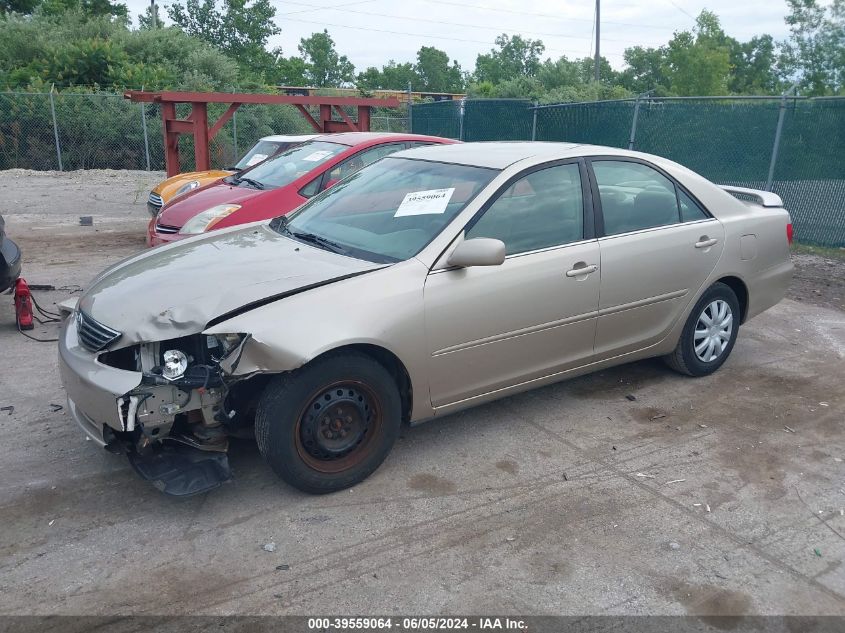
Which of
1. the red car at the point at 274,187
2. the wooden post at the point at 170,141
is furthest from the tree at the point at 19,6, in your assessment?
the red car at the point at 274,187

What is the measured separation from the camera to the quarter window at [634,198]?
487 cm

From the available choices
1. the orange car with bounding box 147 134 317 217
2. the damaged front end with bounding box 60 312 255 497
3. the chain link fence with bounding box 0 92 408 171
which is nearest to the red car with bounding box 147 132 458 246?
the orange car with bounding box 147 134 317 217

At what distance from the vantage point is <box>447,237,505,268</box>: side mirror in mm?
3973

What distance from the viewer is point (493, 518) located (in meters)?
3.72

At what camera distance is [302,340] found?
3.53 m

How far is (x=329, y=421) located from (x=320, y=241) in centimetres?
121

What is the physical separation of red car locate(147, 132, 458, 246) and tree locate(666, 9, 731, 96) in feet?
146

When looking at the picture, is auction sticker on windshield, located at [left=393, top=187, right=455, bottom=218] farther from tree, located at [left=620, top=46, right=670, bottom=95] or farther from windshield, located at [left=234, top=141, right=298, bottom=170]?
tree, located at [left=620, top=46, right=670, bottom=95]

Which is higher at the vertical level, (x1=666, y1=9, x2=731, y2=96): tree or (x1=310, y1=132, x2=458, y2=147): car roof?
(x1=666, y1=9, x2=731, y2=96): tree

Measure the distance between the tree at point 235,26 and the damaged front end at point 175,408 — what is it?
45.3 metres

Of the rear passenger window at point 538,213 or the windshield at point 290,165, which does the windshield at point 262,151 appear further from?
the rear passenger window at point 538,213

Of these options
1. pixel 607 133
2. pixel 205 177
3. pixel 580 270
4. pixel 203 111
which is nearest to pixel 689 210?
pixel 580 270

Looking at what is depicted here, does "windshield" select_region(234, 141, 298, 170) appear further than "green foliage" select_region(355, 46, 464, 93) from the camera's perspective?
No

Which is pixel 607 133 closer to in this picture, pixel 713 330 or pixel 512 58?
pixel 713 330
